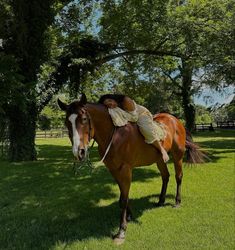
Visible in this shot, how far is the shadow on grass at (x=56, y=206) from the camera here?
5.41 meters

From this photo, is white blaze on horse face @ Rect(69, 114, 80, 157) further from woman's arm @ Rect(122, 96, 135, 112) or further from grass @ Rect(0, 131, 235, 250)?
woman's arm @ Rect(122, 96, 135, 112)

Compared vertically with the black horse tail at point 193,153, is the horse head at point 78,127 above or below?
above

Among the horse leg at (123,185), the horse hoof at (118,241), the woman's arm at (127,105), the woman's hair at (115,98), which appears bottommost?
the horse hoof at (118,241)

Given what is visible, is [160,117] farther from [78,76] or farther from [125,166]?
[78,76]

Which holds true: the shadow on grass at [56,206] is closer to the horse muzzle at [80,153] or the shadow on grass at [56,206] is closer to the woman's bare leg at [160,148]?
the woman's bare leg at [160,148]

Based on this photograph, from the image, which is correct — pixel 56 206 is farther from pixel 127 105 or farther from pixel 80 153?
pixel 80 153

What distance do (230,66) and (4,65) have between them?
857 centimetres

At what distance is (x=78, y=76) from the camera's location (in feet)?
49.4

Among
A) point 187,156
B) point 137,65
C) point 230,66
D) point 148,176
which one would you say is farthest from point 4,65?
point 137,65

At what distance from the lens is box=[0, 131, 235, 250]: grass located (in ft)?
17.1

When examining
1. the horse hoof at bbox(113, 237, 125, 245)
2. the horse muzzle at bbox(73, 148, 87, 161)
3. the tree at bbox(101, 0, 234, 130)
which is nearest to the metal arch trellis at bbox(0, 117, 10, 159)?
the tree at bbox(101, 0, 234, 130)

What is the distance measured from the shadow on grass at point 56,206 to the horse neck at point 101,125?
144 centimetres

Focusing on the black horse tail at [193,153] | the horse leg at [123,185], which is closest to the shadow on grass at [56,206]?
the horse leg at [123,185]

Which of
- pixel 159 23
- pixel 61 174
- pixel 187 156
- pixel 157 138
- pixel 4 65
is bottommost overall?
pixel 61 174
